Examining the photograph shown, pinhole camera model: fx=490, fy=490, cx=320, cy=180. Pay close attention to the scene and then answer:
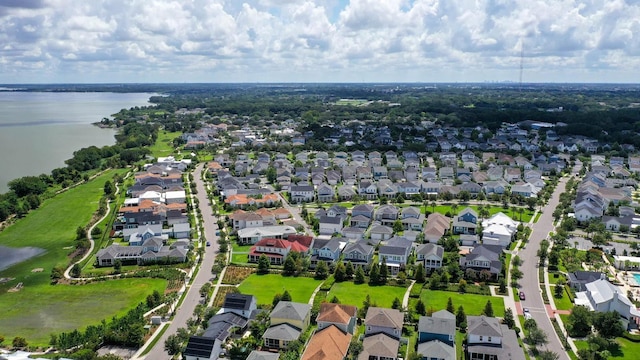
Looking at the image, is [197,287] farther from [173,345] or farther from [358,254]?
[358,254]

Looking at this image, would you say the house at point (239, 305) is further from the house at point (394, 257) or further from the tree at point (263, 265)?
the house at point (394, 257)

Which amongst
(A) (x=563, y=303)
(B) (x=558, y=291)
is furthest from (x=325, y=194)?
(A) (x=563, y=303)

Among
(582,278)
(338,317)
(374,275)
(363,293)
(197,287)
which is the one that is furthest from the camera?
(374,275)

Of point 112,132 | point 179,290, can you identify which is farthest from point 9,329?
point 112,132

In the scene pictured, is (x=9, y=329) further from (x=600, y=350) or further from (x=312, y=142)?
(x=312, y=142)

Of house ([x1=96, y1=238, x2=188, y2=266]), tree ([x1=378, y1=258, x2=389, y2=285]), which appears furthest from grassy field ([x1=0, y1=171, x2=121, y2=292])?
tree ([x1=378, y1=258, x2=389, y2=285])

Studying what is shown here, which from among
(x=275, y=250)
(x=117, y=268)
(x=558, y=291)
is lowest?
(x=117, y=268)
